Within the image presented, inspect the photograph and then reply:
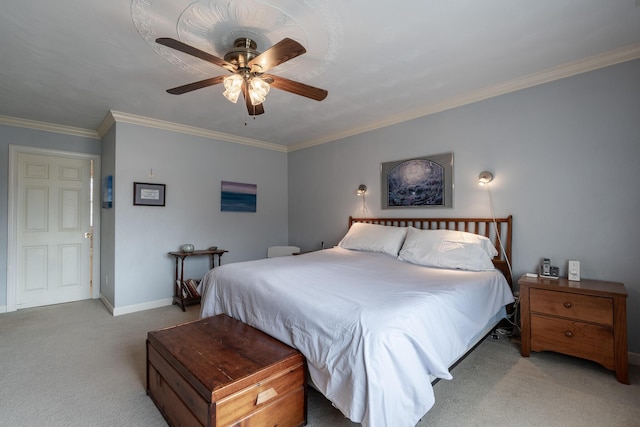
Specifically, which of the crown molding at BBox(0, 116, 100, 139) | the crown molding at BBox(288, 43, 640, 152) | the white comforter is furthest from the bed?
the crown molding at BBox(0, 116, 100, 139)

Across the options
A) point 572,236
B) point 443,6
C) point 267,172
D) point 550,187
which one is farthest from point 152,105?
point 572,236

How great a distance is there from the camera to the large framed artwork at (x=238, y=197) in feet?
15.2

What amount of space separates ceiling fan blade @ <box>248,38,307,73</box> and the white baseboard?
132 inches

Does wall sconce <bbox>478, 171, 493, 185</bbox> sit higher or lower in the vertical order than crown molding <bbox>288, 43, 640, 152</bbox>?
lower

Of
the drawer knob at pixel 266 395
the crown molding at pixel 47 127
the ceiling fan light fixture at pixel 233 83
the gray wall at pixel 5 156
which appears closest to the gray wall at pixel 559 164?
the ceiling fan light fixture at pixel 233 83

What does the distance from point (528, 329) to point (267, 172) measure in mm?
4140

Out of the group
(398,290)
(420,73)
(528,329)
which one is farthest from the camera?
(420,73)

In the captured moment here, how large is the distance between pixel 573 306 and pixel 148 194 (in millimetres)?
4546

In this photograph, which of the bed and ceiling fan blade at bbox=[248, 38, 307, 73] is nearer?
the bed

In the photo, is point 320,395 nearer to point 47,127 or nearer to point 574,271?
point 574,271

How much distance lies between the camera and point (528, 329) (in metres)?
2.46

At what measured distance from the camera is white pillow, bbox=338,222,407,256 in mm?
3365

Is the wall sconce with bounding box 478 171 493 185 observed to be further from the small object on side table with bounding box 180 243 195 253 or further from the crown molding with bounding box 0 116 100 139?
the crown molding with bounding box 0 116 100 139

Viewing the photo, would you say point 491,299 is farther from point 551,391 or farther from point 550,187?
point 550,187
